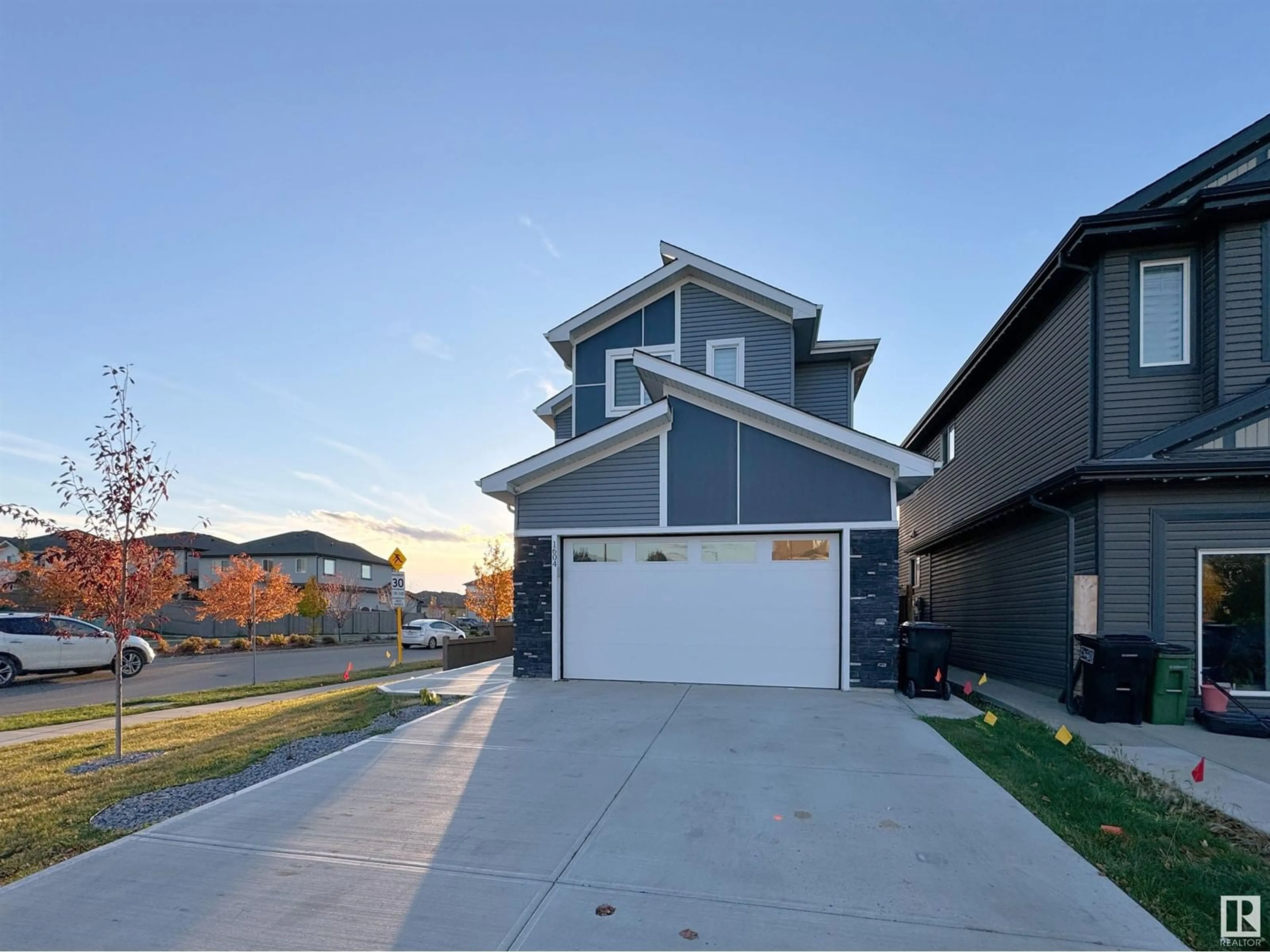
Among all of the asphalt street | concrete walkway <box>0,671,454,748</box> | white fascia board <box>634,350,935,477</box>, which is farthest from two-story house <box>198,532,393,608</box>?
white fascia board <box>634,350,935,477</box>

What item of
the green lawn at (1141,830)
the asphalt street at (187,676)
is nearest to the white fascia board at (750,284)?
the green lawn at (1141,830)

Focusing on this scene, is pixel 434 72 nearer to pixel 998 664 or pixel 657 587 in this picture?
pixel 657 587

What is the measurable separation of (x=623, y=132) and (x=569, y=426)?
6474 mm

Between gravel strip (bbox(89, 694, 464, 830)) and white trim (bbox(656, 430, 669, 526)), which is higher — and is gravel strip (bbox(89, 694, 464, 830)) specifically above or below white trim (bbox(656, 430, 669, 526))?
below

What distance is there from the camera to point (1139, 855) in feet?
12.8

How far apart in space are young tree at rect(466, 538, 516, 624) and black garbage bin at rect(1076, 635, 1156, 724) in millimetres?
15463

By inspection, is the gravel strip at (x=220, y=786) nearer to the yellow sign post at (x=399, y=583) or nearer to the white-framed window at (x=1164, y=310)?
the yellow sign post at (x=399, y=583)

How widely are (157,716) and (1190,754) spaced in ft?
46.9

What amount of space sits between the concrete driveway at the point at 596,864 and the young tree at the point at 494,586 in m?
14.9

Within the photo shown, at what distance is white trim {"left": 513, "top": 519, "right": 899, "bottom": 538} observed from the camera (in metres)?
9.47

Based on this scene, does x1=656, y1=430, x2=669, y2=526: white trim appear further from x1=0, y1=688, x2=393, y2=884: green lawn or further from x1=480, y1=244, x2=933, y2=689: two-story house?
x1=0, y1=688, x2=393, y2=884: green lawn

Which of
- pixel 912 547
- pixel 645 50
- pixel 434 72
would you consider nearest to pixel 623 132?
pixel 645 50

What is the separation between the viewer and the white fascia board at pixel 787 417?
30.2 feet

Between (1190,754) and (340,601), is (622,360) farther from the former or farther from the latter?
(340,601)
